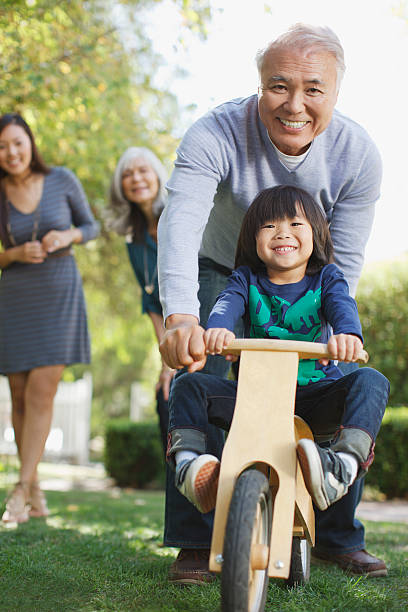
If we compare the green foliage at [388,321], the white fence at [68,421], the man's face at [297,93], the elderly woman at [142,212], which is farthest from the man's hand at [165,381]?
the white fence at [68,421]

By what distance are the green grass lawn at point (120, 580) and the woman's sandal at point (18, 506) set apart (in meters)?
0.15

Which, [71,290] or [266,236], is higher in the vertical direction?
[266,236]

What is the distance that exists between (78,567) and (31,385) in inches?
69.3

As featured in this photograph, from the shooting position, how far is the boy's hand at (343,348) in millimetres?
1944

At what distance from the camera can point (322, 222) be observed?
247cm

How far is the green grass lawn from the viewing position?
2.06 meters

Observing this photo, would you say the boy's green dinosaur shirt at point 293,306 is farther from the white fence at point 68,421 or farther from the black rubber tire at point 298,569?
the white fence at point 68,421

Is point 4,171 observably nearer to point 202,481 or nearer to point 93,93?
point 202,481

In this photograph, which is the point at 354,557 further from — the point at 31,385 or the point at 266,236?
the point at 31,385

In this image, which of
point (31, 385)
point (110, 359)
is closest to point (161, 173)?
point (31, 385)

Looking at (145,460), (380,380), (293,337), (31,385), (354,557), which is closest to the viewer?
(380,380)

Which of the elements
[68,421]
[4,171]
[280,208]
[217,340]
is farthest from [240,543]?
[68,421]

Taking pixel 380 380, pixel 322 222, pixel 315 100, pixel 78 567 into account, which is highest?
pixel 315 100

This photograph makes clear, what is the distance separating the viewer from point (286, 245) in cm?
237
